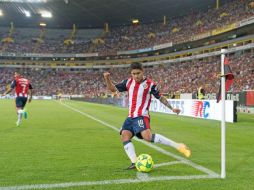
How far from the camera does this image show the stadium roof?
62.0 meters

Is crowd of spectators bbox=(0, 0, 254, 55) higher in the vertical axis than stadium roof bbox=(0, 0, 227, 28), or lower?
lower

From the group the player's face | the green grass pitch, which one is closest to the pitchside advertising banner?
the green grass pitch

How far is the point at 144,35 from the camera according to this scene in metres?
77.9

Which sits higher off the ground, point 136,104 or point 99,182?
point 136,104

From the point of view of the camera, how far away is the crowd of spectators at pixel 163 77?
4324 centimetres

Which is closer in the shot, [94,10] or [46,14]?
[94,10]

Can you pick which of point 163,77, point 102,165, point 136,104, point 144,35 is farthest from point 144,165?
point 144,35

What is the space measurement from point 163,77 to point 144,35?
16.3 metres

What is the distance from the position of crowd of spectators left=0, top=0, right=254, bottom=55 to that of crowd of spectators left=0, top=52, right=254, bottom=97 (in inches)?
197

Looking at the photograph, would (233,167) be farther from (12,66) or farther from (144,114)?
(12,66)

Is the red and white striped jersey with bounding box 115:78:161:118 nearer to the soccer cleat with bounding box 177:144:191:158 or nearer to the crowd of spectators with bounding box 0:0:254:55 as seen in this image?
the soccer cleat with bounding box 177:144:191:158

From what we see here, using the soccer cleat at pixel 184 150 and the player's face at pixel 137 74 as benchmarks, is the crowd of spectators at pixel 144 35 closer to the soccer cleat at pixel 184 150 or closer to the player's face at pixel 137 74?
the player's face at pixel 137 74

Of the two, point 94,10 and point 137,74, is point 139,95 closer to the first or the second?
point 137,74

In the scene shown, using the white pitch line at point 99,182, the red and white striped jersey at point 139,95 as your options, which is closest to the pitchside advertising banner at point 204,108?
the red and white striped jersey at point 139,95
